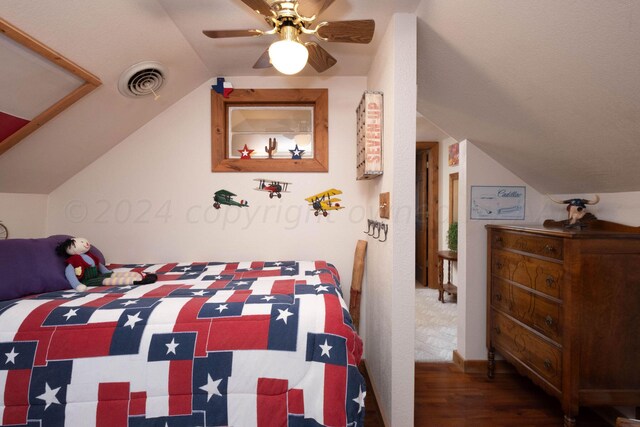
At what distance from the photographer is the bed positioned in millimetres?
1310

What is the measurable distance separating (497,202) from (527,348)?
1101mm

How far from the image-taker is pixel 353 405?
52.8 inches

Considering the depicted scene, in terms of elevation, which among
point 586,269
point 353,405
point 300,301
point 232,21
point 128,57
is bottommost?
point 353,405

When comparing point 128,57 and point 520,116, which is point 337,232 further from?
point 128,57

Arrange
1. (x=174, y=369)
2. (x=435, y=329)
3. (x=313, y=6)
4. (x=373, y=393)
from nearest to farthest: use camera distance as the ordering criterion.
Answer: (x=174, y=369) → (x=313, y=6) → (x=373, y=393) → (x=435, y=329)

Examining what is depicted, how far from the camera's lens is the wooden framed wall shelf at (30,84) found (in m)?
1.48

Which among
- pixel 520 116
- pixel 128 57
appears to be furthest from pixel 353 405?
pixel 128 57

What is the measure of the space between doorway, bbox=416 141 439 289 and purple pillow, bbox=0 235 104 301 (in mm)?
4766

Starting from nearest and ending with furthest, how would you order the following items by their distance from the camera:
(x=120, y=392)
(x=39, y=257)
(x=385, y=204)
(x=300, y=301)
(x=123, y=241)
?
(x=120, y=392)
(x=300, y=301)
(x=39, y=257)
(x=385, y=204)
(x=123, y=241)

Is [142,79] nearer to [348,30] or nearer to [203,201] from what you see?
[203,201]

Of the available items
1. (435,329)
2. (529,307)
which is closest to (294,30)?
(529,307)

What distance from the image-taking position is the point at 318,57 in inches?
69.4

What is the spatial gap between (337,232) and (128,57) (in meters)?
1.90

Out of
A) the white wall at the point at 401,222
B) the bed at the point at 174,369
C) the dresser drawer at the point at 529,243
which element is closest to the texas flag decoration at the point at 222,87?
the white wall at the point at 401,222
